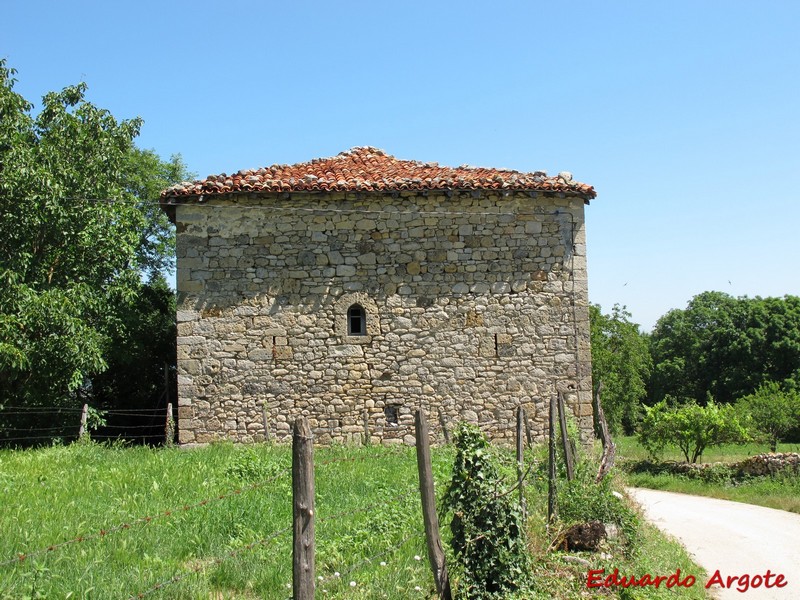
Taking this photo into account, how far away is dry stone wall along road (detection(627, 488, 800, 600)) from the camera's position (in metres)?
8.53

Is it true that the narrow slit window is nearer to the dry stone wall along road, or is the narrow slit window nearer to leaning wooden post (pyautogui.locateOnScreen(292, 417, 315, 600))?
the dry stone wall along road

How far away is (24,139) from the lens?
13234mm

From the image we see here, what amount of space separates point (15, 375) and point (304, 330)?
4.80 m

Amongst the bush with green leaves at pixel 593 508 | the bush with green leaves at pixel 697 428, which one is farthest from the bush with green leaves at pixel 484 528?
the bush with green leaves at pixel 697 428

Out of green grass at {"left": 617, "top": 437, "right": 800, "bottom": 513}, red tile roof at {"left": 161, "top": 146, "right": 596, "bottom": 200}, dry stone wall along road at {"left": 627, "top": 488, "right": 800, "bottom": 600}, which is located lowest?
green grass at {"left": 617, "top": 437, "right": 800, "bottom": 513}

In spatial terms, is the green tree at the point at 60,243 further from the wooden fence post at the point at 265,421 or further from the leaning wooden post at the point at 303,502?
the leaning wooden post at the point at 303,502

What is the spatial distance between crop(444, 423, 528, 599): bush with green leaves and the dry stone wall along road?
153 inches

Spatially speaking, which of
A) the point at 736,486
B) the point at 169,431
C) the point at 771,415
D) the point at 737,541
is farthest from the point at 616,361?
the point at 169,431

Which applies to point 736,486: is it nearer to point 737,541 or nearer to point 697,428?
point 697,428

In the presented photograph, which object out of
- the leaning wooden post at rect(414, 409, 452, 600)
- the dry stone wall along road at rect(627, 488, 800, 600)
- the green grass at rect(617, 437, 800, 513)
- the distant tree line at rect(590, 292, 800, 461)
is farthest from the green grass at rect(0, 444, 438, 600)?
the distant tree line at rect(590, 292, 800, 461)

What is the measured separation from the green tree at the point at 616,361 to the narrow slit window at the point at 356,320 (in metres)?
16.3

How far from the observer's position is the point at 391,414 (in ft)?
43.0

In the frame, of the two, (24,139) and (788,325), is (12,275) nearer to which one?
(24,139)

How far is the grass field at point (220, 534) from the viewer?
521 centimetres
